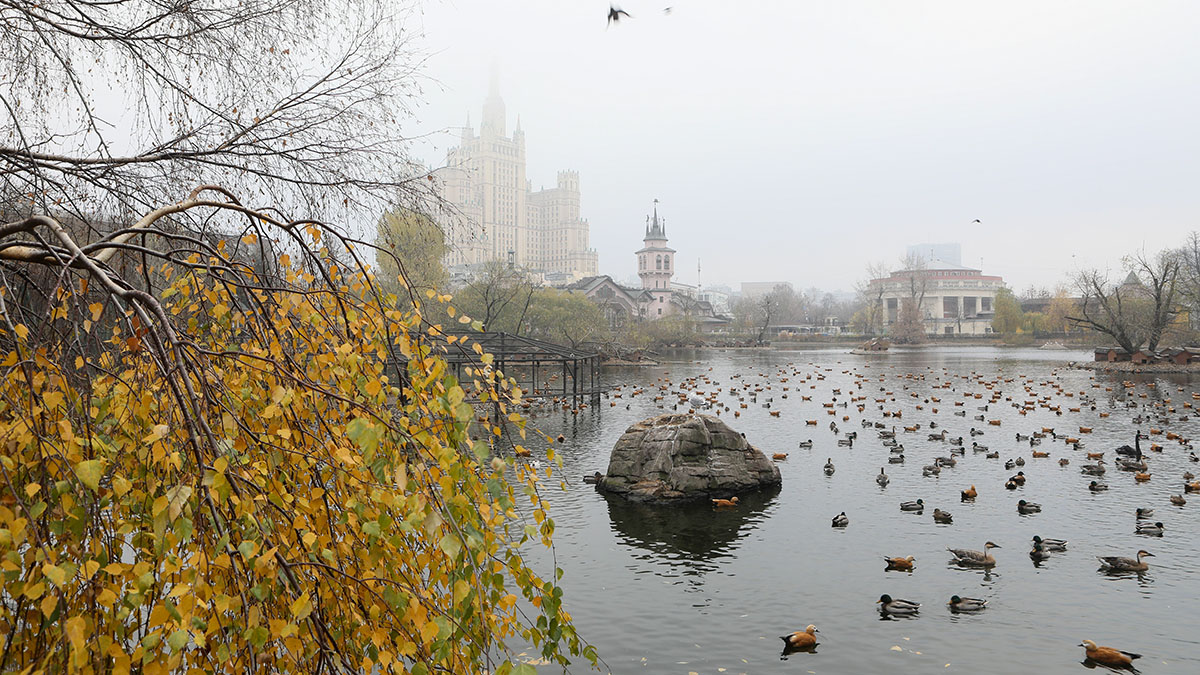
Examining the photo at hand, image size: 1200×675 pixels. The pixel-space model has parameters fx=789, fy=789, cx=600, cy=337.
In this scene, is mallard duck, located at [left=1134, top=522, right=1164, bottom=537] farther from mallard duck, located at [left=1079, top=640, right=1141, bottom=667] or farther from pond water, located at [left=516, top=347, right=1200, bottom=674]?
mallard duck, located at [left=1079, top=640, right=1141, bottom=667]

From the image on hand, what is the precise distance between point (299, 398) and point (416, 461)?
Answer: 53cm

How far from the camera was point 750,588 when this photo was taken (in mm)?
11625

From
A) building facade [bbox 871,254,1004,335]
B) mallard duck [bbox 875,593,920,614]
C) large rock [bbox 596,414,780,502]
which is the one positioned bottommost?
mallard duck [bbox 875,593,920,614]

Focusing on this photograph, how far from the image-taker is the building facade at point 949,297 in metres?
132

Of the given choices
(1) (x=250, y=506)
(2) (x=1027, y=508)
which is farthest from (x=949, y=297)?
(1) (x=250, y=506)

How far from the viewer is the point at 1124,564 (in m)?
12.0

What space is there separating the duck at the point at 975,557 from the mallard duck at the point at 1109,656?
302 cm

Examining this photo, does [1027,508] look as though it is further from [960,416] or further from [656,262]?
[656,262]

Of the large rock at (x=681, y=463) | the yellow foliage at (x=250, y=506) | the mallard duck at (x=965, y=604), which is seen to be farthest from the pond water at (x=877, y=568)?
the yellow foliage at (x=250, y=506)

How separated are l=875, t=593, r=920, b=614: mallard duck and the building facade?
413 feet

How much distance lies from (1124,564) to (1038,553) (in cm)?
117

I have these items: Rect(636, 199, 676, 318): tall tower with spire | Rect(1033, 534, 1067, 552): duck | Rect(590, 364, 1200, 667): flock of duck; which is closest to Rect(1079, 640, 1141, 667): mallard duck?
Rect(590, 364, 1200, 667): flock of duck

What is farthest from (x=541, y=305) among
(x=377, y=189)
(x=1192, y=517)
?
(x=377, y=189)

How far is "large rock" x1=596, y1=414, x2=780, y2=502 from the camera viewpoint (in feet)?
53.4
